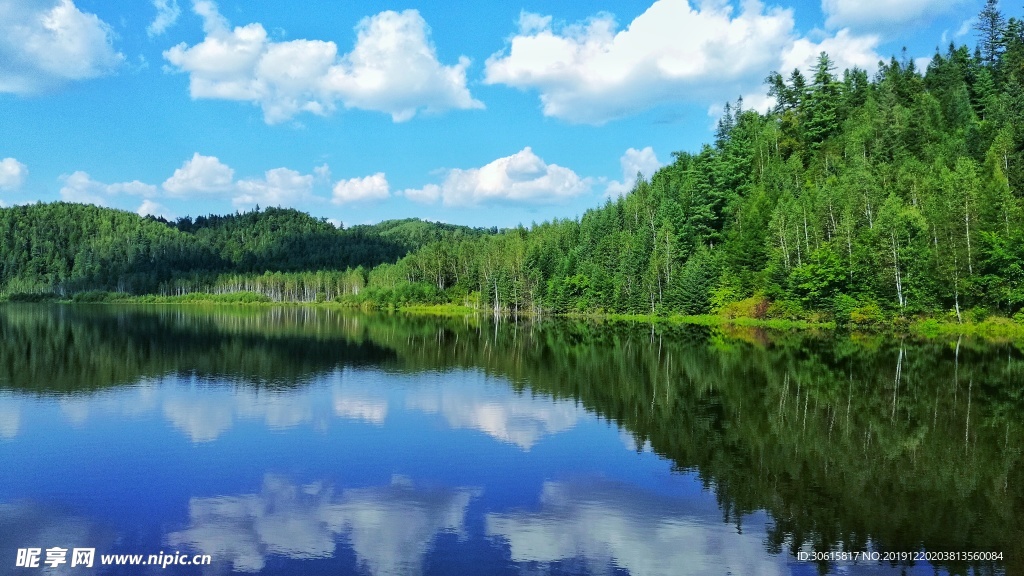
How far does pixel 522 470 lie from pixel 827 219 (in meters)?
69.9

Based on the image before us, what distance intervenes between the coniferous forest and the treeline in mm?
239

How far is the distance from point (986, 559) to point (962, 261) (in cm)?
5976

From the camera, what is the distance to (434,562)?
1300 centimetres

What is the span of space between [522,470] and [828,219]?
229 ft

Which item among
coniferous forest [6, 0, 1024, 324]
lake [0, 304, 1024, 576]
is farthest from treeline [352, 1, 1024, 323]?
lake [0, 304, 1024, 576]

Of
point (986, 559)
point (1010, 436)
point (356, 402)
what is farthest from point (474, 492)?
point (1010, 436)

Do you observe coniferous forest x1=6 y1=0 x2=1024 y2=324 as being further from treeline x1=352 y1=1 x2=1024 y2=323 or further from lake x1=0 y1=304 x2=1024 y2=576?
lake x1=0 y1=304 x2=1024 y2=576

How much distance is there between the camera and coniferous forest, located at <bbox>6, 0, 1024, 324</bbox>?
210 feet

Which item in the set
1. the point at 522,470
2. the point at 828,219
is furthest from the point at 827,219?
the point at 522,470

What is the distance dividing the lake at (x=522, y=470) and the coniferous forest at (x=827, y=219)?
28.7m

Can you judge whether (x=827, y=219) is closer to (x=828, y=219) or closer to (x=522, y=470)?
(x=828, y=219)

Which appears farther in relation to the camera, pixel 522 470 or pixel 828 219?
pixel 828 219

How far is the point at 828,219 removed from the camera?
77.2 m

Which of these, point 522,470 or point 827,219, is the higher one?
point 827,219
